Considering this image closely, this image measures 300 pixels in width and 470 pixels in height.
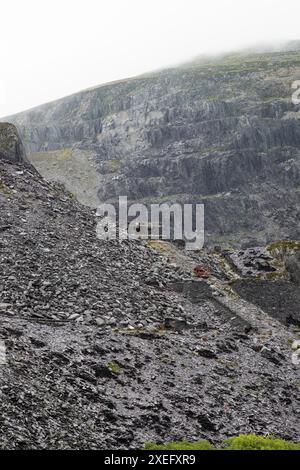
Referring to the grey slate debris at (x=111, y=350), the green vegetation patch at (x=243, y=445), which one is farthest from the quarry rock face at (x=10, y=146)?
the green vegetation patch at (x=243, y=445)

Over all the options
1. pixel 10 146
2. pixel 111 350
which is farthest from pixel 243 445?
pixel 10 146

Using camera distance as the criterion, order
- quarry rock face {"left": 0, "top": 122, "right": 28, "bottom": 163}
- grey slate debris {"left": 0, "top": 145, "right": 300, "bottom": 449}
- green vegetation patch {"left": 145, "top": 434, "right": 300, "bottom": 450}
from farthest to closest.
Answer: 1. quarry rock face {"left": 0, "top": 122, "right": 28, "bottom": 163}
2. grey slate debris {"left": 0, "top": 145, "right": 300, "bottom": 449}
3. green vegetation patch {"left": 145, "top": 434, "right": 300, "bottom": 450}

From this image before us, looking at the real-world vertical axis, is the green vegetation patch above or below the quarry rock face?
below

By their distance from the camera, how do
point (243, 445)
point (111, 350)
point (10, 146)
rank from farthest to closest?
point (10, 146) → point (111, 350) → point (243, 445)

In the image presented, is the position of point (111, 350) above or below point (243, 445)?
above

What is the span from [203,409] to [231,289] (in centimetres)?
2504

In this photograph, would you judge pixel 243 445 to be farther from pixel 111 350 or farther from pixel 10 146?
pixel 10 146

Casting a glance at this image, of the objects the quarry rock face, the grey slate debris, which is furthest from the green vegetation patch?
the quarry rock face

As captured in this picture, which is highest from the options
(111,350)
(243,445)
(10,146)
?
(10,146)

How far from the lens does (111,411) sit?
2819cm

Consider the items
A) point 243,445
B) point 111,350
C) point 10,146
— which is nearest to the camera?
point 243,445

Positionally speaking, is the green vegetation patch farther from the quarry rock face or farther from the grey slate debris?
the quarry rock face

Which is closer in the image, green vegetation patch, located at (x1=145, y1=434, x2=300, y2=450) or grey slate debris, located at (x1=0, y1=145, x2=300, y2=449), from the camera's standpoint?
green vegetation patch, located at (x1=145, y1=434, x2=300, y2=450)

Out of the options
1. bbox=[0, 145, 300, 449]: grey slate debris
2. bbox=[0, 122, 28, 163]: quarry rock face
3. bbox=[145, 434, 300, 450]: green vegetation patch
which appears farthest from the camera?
bbox=[0, 122, 28, 163]: quarry rock face
